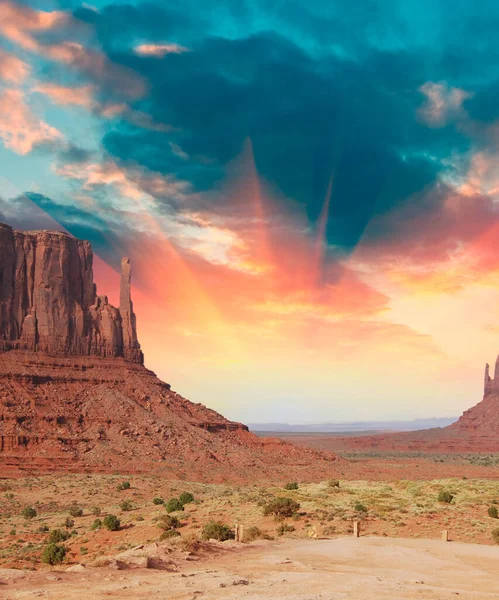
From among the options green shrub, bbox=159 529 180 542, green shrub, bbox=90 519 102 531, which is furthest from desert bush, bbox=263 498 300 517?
green shrub, bbox=90 519 102 531

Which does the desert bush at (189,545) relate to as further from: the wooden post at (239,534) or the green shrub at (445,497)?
the green shrub at (445,497)

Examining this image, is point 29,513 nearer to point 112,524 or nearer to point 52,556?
point 112,524

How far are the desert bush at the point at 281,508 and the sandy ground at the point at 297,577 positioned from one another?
6868 millimetres

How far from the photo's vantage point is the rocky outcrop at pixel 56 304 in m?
93.9

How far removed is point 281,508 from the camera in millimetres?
34625

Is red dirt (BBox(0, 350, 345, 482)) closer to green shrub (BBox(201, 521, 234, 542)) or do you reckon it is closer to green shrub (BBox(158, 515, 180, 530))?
green shrub (BBox(158, 515, 180, 530))

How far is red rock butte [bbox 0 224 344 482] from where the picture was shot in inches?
3054

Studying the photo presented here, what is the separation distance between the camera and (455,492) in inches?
1635

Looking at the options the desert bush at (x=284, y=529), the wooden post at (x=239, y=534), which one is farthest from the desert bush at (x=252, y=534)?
the desert bush at (x=284, y=529)

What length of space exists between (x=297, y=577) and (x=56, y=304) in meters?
82.0

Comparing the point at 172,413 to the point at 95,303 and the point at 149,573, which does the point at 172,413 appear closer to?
the point at 95,303

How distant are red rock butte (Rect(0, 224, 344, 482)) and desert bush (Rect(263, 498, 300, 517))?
39739 millimetres

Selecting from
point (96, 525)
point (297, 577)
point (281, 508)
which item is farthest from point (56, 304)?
point (297, 577)

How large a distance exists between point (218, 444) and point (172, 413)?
7298mm
